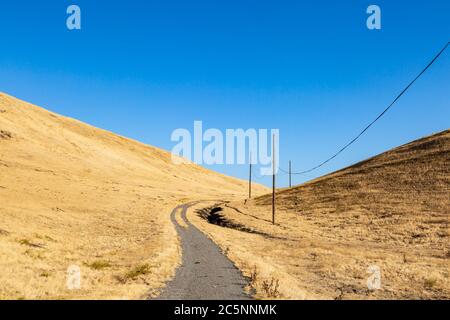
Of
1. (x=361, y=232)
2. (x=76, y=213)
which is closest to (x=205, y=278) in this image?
(x=361, y=232)

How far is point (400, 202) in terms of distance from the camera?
54094mm

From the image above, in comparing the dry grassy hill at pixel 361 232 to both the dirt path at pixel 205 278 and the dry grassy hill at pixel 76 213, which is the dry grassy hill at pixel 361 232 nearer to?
the dirt path at pixel 205 278

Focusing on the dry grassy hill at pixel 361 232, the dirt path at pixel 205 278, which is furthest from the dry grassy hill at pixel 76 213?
the dry grassy hill at pixel 361 232

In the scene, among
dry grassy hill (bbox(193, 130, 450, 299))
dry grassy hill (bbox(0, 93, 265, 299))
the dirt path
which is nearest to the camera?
the dirt path

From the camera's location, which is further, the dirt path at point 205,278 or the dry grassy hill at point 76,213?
the dry grassy hill at point 76,213

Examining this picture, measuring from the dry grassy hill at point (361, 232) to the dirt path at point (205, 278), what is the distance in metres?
1.00

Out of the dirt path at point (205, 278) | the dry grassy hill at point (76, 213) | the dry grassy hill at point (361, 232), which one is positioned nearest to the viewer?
the dirt path at point (205, 278)

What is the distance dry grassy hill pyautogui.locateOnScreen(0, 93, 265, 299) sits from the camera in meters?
19.2

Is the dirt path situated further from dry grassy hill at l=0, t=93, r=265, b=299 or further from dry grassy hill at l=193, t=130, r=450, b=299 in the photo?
dry grassy hill at l=193, t=130, r=450, b=299

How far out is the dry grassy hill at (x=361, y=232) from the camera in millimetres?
20219

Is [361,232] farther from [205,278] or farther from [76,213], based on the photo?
[76,213]

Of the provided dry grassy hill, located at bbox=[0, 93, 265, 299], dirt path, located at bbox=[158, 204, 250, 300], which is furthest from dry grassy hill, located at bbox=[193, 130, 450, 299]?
dry grassy hill, located at bbox=[0, 93, 265, 299]

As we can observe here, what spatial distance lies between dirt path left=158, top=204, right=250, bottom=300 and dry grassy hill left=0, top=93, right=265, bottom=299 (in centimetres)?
87
